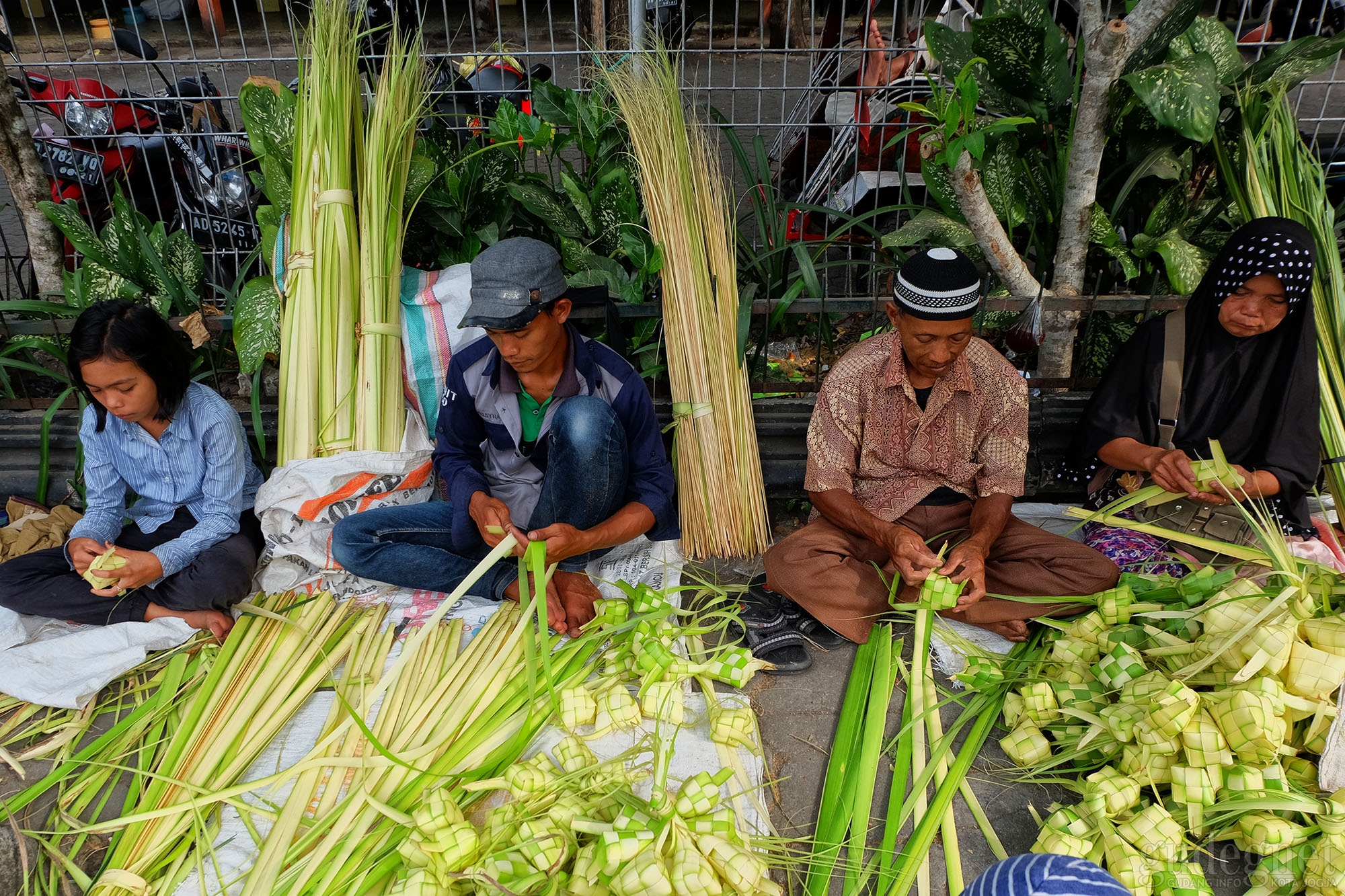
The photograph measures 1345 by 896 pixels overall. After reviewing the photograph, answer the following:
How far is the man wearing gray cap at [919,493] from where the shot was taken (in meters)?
2.21

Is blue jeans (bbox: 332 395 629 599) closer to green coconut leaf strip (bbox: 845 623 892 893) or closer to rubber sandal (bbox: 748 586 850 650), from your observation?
rubber sandal (bbox: 748 586 850 650)

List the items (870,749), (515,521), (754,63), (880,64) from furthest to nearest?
(754,63) → (880,64) → (515,521) → (870,749)

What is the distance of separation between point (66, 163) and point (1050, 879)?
449 centimetres

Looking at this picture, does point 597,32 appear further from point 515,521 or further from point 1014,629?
point 1014,629

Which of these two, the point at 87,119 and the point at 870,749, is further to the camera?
the point at 87,119

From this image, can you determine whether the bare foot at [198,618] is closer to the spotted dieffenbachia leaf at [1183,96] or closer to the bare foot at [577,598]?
the bare foot at [577,598]

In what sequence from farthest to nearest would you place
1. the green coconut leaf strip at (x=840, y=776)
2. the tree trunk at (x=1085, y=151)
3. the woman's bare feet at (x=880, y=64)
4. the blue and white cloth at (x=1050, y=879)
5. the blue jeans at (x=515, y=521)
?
the woman's bare feet at (x=880, y=64) → the tree trunk at (x=1085, y=151) → the blue jeans at (x=515, y=521) → the green coconut leaf strip at (x=840, y=776) → the blue and white cloth at (x=1050, y=879)

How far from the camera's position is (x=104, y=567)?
6.97 ft

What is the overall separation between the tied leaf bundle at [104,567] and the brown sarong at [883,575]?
5.45 feet

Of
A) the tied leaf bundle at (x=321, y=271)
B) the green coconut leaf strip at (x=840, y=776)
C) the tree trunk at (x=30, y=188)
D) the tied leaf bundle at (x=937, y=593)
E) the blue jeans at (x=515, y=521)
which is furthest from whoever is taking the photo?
the tree trunk at (x=30, y=188)

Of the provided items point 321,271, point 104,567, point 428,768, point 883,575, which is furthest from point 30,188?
point 883,575

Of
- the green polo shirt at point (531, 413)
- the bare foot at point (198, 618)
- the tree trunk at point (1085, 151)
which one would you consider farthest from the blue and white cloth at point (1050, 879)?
the tree trunk at point (1085, 151)

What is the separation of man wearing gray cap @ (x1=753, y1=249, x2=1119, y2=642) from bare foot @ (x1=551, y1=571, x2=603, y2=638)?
0.49m

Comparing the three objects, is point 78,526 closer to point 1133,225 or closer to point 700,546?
point 700,546
